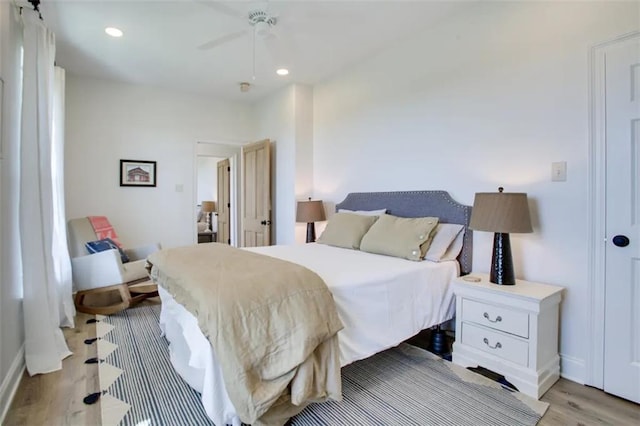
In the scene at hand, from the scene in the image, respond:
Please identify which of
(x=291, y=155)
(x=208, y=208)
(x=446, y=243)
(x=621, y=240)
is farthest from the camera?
(x=208, y=208)

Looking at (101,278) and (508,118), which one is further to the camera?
(101,278)

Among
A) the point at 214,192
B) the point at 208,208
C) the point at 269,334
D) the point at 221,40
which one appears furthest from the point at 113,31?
the point at 214,192

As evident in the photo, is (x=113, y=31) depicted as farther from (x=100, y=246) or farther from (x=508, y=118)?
(x=508, y=118)

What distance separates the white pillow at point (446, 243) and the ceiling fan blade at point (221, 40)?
2469 millimetres

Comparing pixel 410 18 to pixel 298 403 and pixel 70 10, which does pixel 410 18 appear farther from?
pixel 298 403

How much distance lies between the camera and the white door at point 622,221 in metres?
1.89

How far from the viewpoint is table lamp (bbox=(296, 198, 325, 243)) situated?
3.95 metres

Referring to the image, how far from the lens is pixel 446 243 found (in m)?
2.59

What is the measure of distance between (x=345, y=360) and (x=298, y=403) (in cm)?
43

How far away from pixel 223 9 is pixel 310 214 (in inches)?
85.7

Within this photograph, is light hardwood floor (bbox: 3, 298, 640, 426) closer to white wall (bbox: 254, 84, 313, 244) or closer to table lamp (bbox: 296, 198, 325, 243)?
table lamp (bbox: 296, 198, 325, 243)

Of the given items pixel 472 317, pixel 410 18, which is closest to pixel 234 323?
pixel 472 317

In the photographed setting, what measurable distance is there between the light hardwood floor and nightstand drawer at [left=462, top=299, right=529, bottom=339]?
40 centimetres

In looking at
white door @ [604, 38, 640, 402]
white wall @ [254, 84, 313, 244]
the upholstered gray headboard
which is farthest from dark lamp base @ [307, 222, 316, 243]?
white door @ [604, 38, 640, 402]
